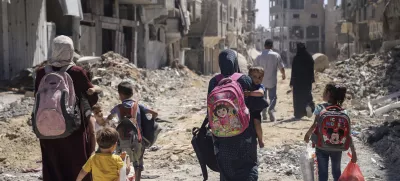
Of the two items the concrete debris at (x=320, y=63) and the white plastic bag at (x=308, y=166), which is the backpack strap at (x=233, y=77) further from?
Answer: the concrete debris at (x=320, y=63)

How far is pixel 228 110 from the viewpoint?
12.2 ft

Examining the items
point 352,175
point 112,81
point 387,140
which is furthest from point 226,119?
point 112,81

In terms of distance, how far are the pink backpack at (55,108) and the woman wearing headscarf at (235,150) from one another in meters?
1.12

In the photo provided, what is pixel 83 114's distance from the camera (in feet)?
11.6

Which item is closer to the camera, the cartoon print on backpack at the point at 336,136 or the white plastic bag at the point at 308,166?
the cartoon print on backpack at the point at 336,136

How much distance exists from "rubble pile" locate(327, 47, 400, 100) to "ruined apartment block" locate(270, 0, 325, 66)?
4510cm

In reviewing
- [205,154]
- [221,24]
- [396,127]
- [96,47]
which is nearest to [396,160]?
[396,127]

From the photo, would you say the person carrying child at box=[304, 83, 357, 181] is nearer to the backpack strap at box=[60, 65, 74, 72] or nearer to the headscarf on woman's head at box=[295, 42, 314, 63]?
the backpack strap at box=[60, 65, 74, 72]

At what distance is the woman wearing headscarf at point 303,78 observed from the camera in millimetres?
8862

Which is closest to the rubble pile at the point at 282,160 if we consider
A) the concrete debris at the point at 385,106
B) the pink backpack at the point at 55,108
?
the pink backpack at the point at 55,108

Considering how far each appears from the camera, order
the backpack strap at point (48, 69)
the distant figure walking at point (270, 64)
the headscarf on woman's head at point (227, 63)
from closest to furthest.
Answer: the backpack strap at point (48, 69) < the headscarf on woman's head at point (227, 63) < the distant figure walking at point (270, 64)

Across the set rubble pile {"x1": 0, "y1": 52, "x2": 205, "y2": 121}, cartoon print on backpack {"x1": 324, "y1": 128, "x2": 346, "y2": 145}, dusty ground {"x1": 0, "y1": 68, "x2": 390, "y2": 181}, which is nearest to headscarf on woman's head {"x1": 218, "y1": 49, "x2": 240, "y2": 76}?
cartoon print on backpack {"x1": 324, "y1": 128, "x2": 346, "y2": 145}

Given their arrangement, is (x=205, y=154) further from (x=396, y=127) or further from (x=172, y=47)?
(x=172, y=47)

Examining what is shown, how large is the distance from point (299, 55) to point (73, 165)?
20.2ft
